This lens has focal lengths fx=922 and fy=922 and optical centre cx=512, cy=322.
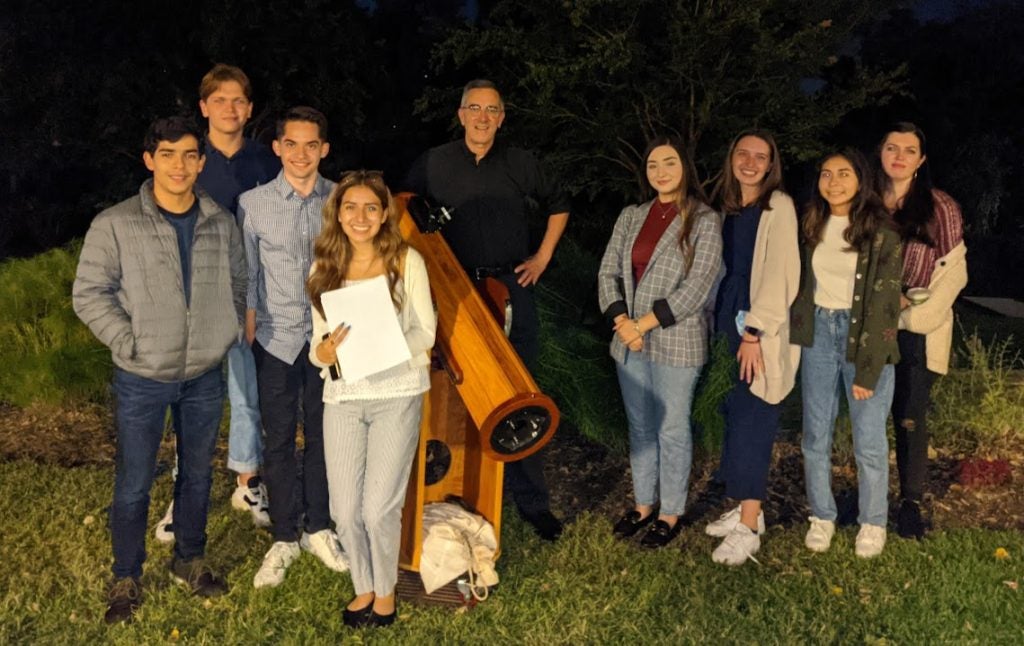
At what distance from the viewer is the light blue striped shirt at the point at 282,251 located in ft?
12.9

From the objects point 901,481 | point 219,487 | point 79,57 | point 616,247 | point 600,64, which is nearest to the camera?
point 616,247

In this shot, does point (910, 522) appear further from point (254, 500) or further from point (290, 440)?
point (254, 500)

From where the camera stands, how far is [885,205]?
4266 millimetres

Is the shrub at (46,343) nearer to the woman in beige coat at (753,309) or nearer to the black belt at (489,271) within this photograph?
the black belt at (489,271)

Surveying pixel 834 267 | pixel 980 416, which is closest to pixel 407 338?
pixel 834 267

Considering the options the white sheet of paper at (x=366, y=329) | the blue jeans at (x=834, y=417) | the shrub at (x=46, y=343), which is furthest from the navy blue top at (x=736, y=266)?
the shrub at (x=46, y=343)

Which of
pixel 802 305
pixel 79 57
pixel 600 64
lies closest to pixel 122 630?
pixel 802 305

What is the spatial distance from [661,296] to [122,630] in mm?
2744

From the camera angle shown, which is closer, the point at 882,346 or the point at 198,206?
the point at 198,206

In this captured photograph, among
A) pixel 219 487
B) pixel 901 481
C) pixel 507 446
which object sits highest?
pixel 507 446

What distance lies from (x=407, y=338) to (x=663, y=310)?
1286 mm

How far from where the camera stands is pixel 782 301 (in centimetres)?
413

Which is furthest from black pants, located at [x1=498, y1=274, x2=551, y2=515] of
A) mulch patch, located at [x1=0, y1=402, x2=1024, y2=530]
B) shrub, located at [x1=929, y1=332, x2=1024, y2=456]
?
shrub, located at [x1=929, y1=332, x2=1024, y2=456]

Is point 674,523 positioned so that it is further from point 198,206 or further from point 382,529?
point 198,206
